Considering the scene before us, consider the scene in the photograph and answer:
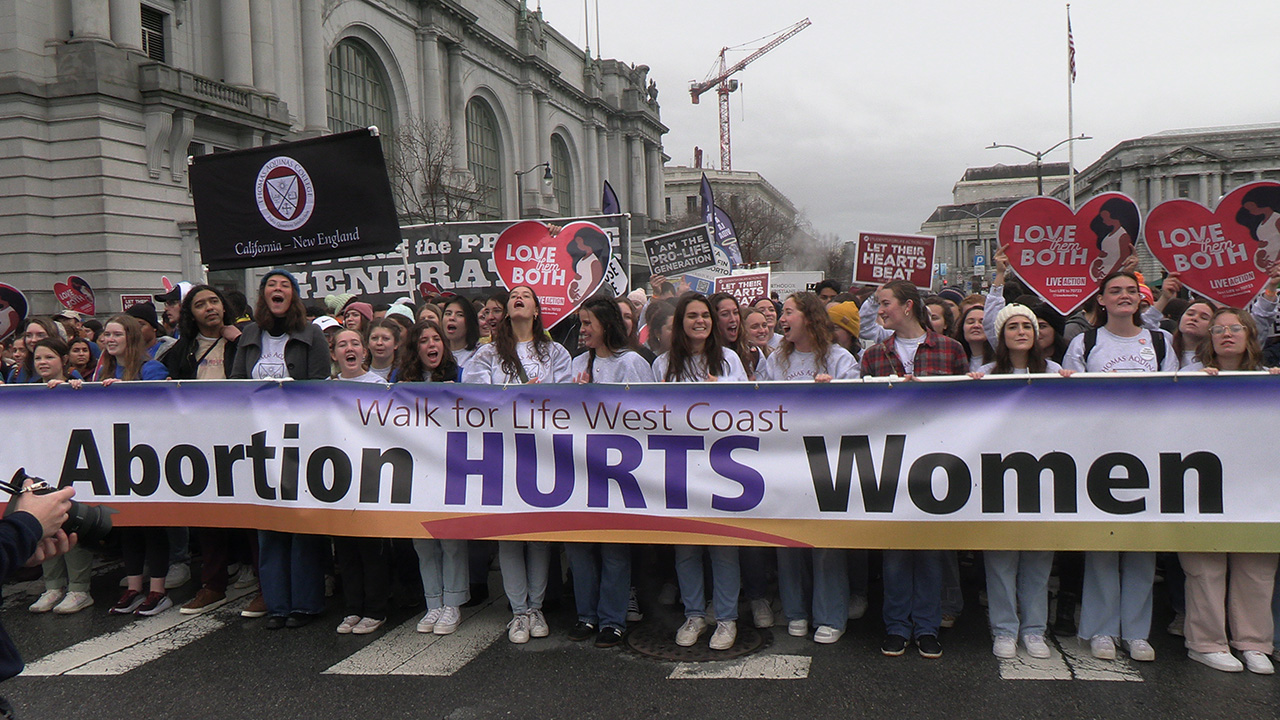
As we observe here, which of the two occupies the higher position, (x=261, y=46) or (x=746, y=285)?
(x=261, y=46)

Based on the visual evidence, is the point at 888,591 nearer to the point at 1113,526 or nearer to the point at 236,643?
the point at 1113,526

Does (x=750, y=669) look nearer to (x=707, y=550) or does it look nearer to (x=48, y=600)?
(x=707, y=550)

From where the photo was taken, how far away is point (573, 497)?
5.10m

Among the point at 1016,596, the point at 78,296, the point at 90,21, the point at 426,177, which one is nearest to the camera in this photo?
the point at 1016,596

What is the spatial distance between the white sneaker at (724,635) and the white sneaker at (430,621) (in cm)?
158

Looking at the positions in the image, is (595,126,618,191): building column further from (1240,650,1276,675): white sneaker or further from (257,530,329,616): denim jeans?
(1240,650,1276,675): white sneaker

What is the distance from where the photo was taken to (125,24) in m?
23.0

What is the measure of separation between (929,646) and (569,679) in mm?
1795

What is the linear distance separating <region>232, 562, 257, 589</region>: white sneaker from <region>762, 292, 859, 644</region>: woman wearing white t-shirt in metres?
3.57

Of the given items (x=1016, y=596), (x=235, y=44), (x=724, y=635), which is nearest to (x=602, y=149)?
(x=235, y=44)

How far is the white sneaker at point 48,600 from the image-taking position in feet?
19.6

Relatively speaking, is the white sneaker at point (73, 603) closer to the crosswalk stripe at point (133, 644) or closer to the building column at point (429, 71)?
the crosswalk stripe at point (133, 644)

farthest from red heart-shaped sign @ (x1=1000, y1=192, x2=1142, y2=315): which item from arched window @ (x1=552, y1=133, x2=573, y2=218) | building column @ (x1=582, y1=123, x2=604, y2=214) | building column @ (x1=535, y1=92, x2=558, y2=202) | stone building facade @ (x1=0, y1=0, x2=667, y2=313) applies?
building column @ (x1=582, y1=123, x2=604, y2=214)

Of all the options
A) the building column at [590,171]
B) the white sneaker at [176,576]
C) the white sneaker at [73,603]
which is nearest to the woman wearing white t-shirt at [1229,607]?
the white sneaker at [176,576]
